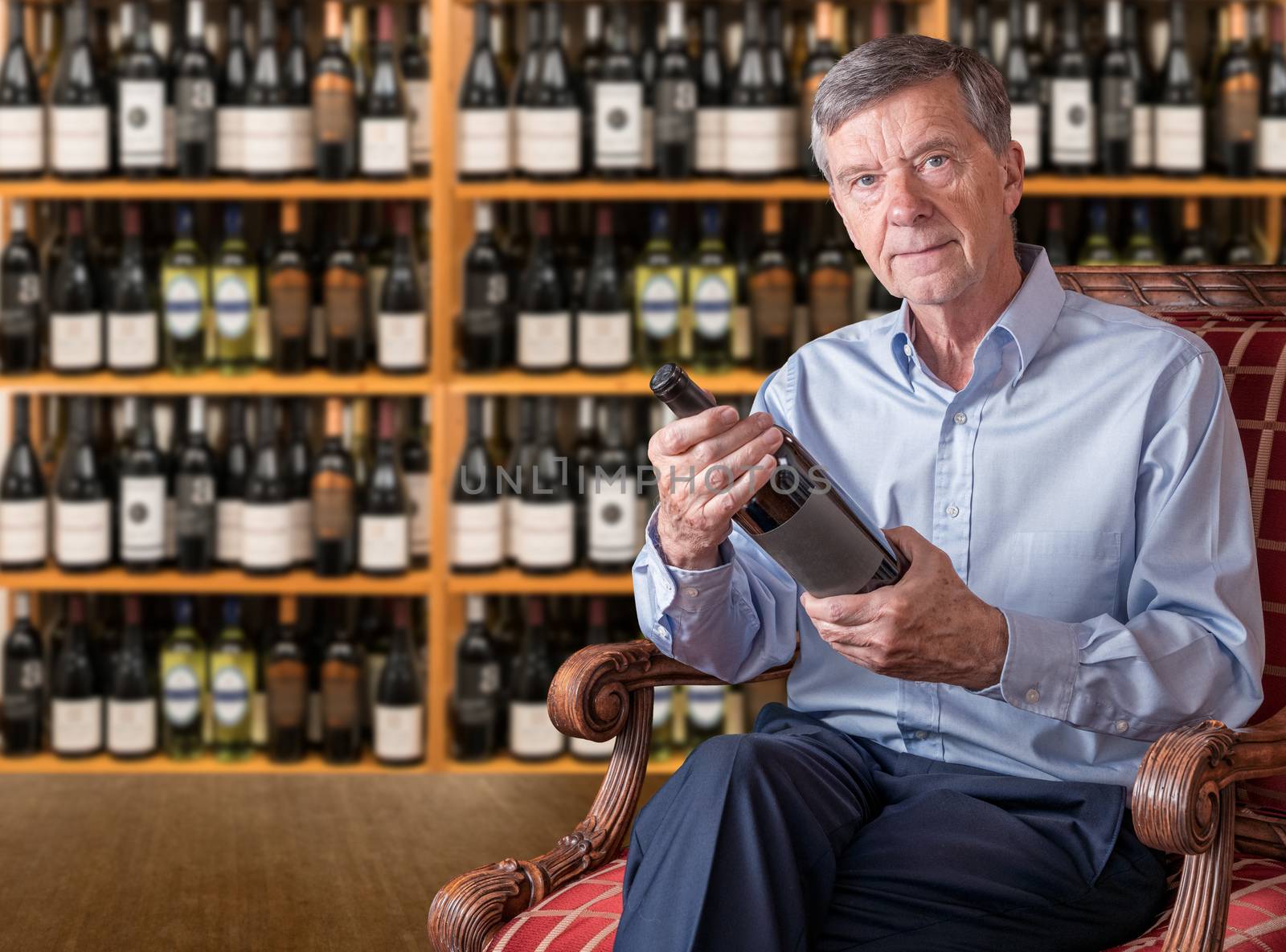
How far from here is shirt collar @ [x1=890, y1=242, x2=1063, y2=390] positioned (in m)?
1.08

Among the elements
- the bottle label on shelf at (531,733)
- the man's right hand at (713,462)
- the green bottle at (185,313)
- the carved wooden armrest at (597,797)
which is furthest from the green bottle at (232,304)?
the man's right hand at (713,462)

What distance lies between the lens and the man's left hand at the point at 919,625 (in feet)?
2.92

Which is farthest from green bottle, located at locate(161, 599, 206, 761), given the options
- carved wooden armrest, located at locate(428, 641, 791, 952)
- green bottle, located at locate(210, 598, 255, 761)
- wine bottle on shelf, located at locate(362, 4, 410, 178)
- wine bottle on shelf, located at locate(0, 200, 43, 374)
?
carved wooden armrest, located at locate(428, 641, 791, 952)

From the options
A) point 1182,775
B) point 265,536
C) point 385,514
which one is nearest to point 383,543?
point 385,514

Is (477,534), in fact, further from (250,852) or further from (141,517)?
(250,852)

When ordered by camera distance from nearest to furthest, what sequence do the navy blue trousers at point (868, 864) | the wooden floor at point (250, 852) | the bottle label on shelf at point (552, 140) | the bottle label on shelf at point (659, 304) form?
the navy blue trousers at point (868, 864)
the wooden floor at point (250, 852)
the bottle label on shelf at point (552, 140)
the bottle label on shelf at point (659, 304)

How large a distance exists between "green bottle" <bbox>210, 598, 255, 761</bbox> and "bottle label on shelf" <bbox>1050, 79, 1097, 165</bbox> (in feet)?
5.01

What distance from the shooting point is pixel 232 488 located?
2.36m

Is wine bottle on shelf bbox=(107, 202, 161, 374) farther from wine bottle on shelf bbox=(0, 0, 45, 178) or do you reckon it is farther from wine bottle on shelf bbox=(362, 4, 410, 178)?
wine bottle on shelf bbox=(362, 4, 410, 178)

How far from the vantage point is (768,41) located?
234 cm

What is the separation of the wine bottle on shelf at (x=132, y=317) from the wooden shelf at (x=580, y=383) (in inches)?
19.4

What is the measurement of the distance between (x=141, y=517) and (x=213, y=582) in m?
0.16

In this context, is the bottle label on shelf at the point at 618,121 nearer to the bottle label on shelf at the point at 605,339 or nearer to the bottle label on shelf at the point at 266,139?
the bottle label on shelf at the point at 605,339

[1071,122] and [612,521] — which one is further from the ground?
[1071,122]
